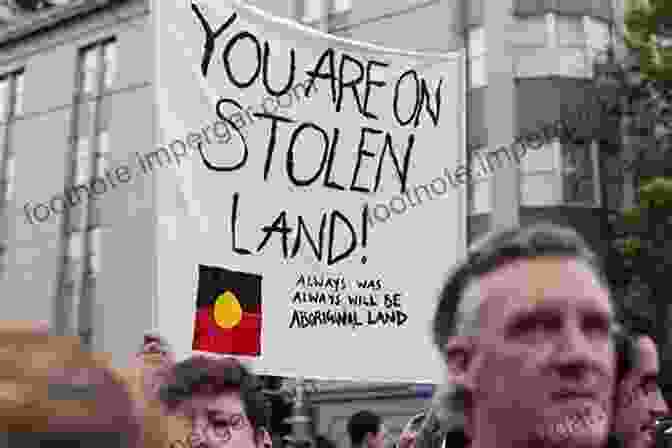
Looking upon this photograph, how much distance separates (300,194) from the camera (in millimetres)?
3861

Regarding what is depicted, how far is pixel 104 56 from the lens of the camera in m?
→ 24.0

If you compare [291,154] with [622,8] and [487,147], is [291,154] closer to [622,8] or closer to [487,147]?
[487,147]

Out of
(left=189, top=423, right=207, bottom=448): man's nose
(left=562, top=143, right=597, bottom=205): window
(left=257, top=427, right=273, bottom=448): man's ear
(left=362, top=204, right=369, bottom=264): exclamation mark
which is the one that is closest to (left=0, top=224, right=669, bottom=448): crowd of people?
(left=189, top=423, right=207, bottom=448): man's nose

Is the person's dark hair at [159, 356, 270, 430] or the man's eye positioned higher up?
the man's eye

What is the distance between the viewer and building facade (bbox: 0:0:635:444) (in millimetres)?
16812

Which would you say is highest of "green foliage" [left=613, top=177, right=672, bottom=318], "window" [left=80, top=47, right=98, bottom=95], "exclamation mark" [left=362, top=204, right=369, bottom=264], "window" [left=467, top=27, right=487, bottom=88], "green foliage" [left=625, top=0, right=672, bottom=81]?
"window" [left=80, top=47, right=98, bottom=95]

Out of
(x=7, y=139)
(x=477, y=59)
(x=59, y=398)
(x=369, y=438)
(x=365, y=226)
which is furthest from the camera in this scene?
(x=7, y=139)

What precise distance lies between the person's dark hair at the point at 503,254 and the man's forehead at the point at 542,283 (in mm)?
15

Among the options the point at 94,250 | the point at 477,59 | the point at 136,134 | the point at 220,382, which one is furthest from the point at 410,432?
the point at 94,250

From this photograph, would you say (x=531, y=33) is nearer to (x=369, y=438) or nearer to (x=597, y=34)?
(x=597, y=34)

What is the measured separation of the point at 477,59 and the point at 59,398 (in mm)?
17095

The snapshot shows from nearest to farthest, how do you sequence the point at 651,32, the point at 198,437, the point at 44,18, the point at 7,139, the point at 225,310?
1. the point at 198,437
2. the point at 225,310
3. the point at 651,32
4. the point at 44,18
5. the point at 7,139

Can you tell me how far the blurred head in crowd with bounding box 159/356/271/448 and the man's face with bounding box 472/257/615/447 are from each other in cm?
123

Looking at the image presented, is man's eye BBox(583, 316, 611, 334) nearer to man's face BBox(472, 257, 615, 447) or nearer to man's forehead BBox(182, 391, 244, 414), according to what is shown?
man's face BBox(472, 257, 615, 447)
